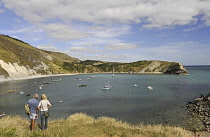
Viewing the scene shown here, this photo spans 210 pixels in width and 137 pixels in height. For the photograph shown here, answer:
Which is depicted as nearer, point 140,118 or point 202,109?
point 140,118

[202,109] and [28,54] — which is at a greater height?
[28,54]

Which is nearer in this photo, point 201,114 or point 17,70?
point 201,114

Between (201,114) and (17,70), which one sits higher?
(17,70)

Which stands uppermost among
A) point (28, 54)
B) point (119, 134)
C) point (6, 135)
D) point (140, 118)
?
point (28, 54)

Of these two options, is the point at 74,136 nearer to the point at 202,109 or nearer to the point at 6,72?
the point at 202,109

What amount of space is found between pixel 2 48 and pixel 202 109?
153m

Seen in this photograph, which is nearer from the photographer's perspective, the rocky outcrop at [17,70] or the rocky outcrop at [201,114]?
the rocky outcrop at [201,114]

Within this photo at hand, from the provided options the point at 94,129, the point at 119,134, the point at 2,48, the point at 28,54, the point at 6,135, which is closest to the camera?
the point at 6,135

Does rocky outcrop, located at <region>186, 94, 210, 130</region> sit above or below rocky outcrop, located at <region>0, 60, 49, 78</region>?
below

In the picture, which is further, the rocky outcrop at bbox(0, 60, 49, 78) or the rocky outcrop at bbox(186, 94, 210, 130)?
the rocky outcrop at bbox(0, 60, 49, 78)

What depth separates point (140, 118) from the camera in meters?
31.5

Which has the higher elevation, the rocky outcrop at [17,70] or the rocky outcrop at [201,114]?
the rocky outcrop at [17,70]

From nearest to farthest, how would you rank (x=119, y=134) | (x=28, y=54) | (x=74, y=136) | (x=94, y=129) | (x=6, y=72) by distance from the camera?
1. (x=74, y=136)
2. (x=119, y=134)
3. (x=94, y=129)
4. (x=6, y=72)
5. (x=28, y=54)

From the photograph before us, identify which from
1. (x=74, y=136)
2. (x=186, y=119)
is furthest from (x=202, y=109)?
(x=74, y=136)
